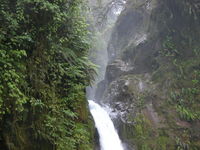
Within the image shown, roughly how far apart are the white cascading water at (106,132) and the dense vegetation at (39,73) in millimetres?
3695

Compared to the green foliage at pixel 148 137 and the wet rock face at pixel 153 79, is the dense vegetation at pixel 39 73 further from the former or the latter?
the wet rock face at pixel 153 79

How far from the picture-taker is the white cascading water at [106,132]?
9.87 m

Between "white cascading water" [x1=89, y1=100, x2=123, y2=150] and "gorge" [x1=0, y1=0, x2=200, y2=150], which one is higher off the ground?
"gorge" [x1=0, y1=0, x2=200, y2=150]

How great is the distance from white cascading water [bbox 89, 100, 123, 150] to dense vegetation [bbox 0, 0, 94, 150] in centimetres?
370

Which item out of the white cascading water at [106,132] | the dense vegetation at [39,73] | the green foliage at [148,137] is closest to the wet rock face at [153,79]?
the green foliage at [148,137]

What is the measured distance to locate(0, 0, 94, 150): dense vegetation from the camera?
13.8ft

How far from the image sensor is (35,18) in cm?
491

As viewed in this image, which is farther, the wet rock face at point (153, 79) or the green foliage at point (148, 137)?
the wet rock face at point (153, 79)

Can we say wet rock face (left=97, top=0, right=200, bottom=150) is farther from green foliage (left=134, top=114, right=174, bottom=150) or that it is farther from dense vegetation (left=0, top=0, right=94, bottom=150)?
dense vegetation (left=0, top=0, right=94, bottom=150)

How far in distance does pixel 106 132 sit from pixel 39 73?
628 cm

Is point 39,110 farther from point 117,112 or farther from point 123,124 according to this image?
point 117,112

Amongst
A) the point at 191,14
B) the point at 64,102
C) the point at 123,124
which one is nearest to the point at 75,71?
A: the point at 64,102

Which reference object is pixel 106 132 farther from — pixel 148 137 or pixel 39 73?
pixel 39 73

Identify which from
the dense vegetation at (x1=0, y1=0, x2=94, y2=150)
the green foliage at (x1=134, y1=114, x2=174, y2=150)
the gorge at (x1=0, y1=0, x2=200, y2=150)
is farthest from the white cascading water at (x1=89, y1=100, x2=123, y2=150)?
the dense vegetation at (x1=0, y1=0, x2=94, y2=150)
